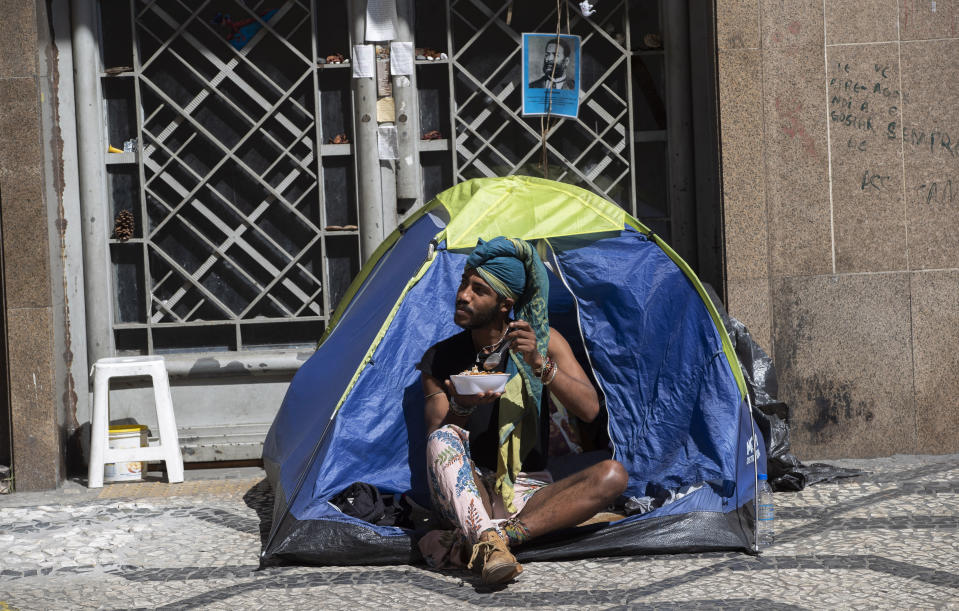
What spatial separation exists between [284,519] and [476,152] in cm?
266

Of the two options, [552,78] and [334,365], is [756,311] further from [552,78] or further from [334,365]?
[334,365]

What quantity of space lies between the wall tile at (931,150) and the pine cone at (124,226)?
4190 mm

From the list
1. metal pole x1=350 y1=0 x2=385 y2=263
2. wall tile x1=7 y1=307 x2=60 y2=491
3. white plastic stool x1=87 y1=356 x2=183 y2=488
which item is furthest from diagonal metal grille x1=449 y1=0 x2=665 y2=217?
wall tile x1=7 y1=307 x2=60 y2=491

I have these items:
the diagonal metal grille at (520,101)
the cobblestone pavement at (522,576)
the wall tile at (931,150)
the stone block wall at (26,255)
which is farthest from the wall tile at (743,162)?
the stone block wall at (26,255)

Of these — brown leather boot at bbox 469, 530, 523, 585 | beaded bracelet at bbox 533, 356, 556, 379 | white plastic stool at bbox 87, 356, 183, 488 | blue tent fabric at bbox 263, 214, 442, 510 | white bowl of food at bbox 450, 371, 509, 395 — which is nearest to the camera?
brown leather boot at bbox 469, 530, 523, 585

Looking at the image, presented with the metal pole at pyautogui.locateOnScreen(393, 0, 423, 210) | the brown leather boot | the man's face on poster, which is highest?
the man's face on poster

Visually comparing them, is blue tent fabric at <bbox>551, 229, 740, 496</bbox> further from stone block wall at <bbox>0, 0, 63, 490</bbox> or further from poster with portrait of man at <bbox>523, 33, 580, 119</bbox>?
stone block wall at <bbox>0, 0, 63, 490</bbox>

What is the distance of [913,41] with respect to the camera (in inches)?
218

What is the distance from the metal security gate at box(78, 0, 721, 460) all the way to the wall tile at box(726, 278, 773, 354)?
477mm

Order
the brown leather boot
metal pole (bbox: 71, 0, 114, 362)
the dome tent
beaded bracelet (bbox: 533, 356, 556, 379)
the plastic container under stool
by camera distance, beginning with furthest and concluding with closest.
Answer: metal pole (bbox: 71, 0, 114, 362), the plastic container under stool, the dome tent, beaded bracelet (bbox: 533, 356, 556, 379), the brown leather boot

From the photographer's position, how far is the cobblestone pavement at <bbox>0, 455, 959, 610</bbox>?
3.46 m

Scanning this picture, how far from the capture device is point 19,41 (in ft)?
17.9

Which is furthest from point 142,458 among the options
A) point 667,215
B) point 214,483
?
point 667,215

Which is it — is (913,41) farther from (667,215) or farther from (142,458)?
(142,458)
